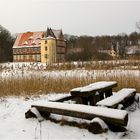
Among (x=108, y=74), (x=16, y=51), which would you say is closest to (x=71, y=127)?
(x=108, y=74)

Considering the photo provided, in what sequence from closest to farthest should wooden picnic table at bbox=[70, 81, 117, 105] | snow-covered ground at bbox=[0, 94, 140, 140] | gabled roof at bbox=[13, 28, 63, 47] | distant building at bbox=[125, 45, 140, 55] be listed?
snow-covered ground at bbox=[0, 94, 140, 140]
wooden picnic table at bbox=[70, 81, 117, 105]
distant building at bbox=[125, 45, 140, 55]
gabled roof at bbox=[13, 28, 63, 47]

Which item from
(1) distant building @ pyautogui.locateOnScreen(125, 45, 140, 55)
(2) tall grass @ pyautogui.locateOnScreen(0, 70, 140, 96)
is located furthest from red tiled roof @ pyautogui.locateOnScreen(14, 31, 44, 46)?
(2) tall grass @ pyautogui.locateOnScreen(0, 70, 140, 96)

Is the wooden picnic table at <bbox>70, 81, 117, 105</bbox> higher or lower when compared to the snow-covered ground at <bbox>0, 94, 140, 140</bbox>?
higher

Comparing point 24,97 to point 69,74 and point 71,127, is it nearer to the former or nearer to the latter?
point 69,74

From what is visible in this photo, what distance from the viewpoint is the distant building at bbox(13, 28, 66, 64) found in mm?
61438

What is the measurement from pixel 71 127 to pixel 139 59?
5.15m

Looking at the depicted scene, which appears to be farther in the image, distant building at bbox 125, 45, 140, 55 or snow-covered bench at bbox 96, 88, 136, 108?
distant building at bbox 125, 45, 140, 55

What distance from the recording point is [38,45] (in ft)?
209

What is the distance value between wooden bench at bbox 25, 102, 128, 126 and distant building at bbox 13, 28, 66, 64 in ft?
184

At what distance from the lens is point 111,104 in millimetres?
4859

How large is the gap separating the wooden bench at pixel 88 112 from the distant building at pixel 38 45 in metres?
56.1

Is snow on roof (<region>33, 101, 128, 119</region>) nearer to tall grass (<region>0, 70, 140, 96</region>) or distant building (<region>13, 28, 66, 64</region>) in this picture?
tall grass (<region>0, 70, 140, 96</region>)

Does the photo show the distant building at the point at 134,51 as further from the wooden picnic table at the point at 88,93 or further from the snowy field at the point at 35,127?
the snowy field at the point at 35,127

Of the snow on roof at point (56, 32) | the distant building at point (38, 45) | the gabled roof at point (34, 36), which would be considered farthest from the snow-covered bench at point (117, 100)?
the snow on roof at point (56, 32)
